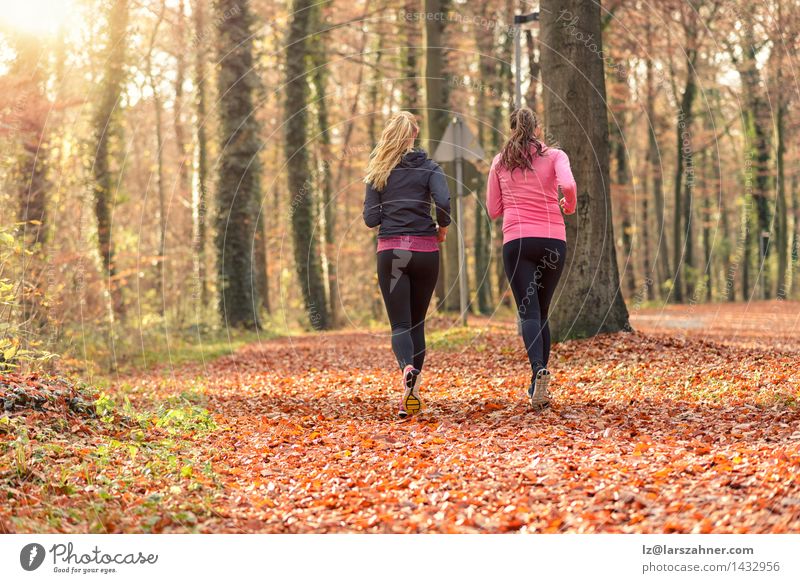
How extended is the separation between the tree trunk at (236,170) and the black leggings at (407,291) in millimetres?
10796

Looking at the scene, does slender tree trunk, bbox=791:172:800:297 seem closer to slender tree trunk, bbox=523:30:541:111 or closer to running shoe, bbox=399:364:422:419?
slender tree trunk, bbox=523:30:541:111

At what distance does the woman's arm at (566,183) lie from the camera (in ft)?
24.1

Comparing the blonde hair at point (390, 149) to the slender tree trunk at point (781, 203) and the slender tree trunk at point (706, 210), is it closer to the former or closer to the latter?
the slender tree trunk at point (781, 203)

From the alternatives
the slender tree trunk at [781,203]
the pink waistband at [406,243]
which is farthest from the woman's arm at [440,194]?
the slender tree trunk at [781,203]

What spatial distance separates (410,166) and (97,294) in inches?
328

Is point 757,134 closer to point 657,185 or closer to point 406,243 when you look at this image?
point 657,185

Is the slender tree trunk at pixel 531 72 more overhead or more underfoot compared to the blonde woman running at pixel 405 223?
more overhead

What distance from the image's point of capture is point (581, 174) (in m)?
10.7

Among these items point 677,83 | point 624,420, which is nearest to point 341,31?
point 677,83

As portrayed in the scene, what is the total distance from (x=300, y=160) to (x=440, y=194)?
43.1 ft

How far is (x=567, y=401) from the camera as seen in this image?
7.87 m

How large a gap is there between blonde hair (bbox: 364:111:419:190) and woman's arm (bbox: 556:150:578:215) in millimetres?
1266

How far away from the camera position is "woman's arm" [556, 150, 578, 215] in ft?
24.1

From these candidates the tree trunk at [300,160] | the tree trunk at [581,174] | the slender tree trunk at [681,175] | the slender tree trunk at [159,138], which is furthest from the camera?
the slender tree trunk at [681,175]
